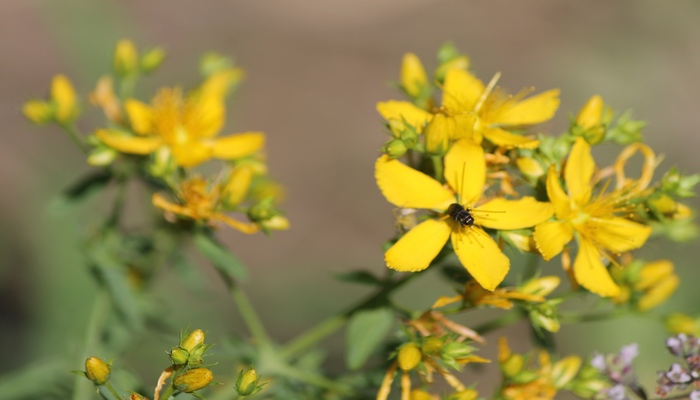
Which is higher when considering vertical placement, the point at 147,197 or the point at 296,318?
the point at 147,197

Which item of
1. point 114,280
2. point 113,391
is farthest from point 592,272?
point 114,280

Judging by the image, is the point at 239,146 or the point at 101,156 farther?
the point at 239,146

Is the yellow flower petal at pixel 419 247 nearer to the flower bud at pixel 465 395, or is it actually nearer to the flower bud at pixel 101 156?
the flower bud at pixel 465 395

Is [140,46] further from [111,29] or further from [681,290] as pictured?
[681,290]

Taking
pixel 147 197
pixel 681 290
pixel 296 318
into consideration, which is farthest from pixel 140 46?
pixel 681 290

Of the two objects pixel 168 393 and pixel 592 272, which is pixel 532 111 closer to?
pixel 592 272

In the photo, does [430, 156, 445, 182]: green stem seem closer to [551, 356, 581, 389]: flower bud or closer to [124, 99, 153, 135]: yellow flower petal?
[551, 356, 581, 389]: flower bud
